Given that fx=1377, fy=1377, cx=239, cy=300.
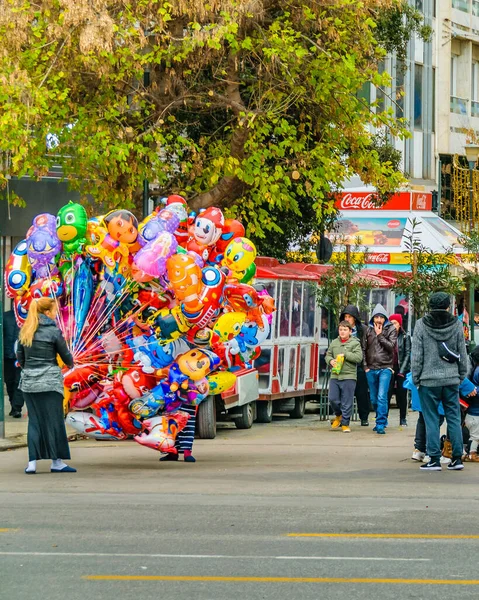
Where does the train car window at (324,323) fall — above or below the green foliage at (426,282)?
below

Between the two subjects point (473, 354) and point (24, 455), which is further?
point (24, 455)

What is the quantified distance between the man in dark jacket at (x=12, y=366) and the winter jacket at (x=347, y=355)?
5.08m

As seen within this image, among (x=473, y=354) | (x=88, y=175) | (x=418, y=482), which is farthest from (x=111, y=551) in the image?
(x=88, y=175)

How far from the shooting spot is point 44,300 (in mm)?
13781

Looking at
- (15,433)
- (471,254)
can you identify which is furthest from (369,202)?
(15,433)

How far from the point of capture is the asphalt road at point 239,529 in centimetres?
802

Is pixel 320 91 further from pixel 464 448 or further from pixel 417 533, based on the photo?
pixel 417 533

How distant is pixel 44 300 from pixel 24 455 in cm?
324

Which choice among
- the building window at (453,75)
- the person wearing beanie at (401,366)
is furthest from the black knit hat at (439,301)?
the building window at (453,75)

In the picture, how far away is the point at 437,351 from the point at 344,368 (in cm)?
522

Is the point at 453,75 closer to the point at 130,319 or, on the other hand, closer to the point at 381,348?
the point at 381,348

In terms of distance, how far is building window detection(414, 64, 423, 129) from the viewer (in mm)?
49219

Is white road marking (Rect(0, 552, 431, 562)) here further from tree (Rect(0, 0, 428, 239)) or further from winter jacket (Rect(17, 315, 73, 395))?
tree (Rect(0, 0, 428, 239))

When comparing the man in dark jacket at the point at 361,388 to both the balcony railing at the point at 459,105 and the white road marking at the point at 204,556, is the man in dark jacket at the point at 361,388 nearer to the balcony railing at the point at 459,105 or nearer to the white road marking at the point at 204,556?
the white road marking at the point at 204,556
